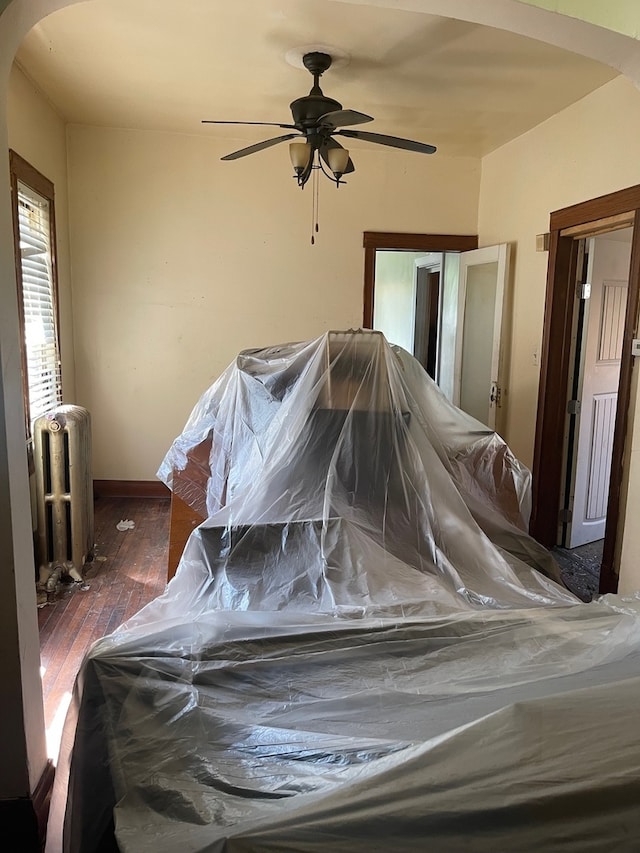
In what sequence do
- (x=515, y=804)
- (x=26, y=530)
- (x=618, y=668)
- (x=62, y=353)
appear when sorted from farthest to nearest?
(x=62, y=353) < (x=26, y=530) < (x=618, y=668) < (x=515, y=804)

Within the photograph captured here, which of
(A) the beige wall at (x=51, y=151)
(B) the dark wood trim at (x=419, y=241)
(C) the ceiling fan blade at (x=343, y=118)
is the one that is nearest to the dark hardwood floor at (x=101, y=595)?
(A) the beige wall at (x=51, y=151)

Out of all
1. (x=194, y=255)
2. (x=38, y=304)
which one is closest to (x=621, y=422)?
(x=194, y=255)

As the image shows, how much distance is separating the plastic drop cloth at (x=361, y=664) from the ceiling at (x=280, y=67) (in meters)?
1.49

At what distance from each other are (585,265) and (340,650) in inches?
122

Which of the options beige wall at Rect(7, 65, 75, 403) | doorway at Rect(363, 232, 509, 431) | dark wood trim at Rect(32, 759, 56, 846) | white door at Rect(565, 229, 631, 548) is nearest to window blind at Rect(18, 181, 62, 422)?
beige wall at Rect(7, 65, 75, 403)

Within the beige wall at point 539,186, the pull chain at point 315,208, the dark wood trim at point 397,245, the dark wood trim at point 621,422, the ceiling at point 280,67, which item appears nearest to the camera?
the ceiling at point 280,67

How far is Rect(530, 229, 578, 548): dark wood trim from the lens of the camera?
11.6 feet

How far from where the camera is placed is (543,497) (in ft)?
12.3

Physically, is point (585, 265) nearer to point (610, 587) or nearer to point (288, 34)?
point (610, 587)

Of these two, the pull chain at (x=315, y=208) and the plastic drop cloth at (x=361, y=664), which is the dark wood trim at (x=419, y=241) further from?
the plastic drop cloth at (x=361, y=664)

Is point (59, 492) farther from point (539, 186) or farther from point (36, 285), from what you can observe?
point (539, 186)

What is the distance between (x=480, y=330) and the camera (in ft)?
14.7

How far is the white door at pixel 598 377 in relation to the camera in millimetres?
3531

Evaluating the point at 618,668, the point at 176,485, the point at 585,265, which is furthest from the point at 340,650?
the point at 585,265
